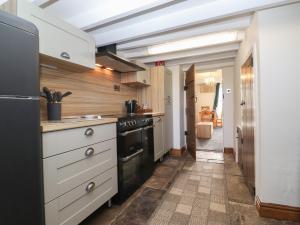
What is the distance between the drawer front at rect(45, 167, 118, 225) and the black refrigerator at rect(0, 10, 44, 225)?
24 centimetres

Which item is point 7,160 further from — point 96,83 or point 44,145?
point 96,83

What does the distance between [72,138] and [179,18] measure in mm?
1586

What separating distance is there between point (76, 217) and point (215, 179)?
195 centimetres

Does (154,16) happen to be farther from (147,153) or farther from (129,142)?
(147,153)

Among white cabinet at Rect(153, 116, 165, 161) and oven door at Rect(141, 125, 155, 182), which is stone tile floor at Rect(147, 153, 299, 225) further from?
white cabinet at Rect(153, 116, 165, 161)

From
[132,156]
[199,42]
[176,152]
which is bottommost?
[176,152]

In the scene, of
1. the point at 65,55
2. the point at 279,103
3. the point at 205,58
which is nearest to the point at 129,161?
the point at 65,55

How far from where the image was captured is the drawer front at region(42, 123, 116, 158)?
3.79 ft

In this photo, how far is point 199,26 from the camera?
2096mm

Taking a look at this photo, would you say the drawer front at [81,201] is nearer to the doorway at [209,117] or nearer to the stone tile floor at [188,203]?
the stone tile floor at [188,203]

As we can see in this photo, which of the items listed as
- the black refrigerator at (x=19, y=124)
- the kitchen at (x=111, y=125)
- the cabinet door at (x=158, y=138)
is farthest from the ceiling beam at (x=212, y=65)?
the black refrigerator at (x=19, y=124)

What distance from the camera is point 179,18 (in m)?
1.82

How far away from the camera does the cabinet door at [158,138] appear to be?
300 cm

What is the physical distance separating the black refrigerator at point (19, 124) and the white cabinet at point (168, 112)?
2684 millimetres
